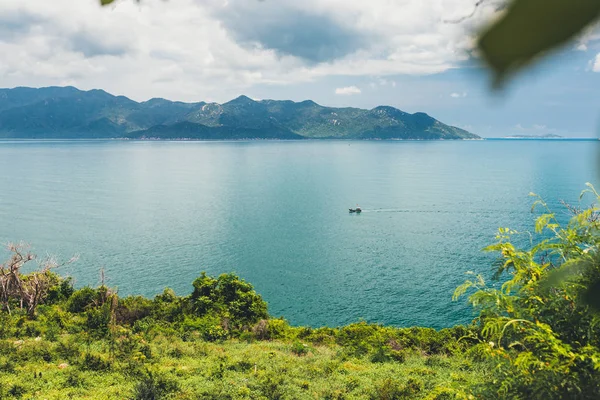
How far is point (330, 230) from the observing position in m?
66.4

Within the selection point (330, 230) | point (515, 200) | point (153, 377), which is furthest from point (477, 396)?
point (515, 200)

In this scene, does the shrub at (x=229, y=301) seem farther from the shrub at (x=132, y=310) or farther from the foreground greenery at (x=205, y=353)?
the shrub at (x=132, y=310)

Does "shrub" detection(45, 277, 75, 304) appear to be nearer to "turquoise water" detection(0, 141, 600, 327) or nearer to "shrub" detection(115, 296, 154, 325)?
"shrub" detection(115, 296, 154, 325)

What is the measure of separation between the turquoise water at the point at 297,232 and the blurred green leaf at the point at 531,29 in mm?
241

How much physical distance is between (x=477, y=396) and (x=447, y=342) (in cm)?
2094

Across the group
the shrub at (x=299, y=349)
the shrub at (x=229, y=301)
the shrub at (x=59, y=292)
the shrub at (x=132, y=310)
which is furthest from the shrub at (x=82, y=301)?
the shrub at (x=299, y=349)

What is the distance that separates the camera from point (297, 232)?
216ft

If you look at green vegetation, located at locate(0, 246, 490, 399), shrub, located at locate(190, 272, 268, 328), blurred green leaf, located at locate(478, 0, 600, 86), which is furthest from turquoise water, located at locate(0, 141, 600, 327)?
green vegetation, located at locate(0, 246, 490, 399)

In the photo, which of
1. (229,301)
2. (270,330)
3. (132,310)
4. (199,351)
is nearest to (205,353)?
(199,351)

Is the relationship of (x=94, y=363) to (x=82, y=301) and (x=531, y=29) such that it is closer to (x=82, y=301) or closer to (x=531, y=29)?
(x=82, y=301)

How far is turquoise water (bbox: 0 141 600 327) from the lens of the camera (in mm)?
42562

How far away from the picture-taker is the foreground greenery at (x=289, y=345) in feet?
22.7

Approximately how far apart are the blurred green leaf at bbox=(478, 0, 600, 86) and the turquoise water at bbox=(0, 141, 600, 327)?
24 centimetres

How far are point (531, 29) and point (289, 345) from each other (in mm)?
28396
